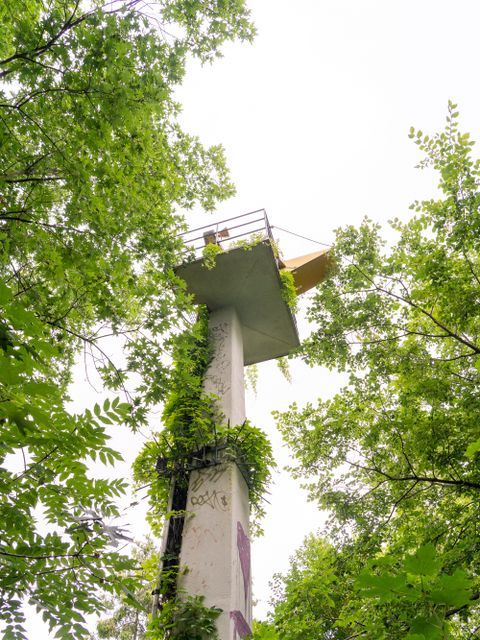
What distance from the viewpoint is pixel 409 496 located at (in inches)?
219

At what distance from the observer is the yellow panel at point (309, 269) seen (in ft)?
34.7

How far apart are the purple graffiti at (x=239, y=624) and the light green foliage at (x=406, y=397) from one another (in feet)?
4.39

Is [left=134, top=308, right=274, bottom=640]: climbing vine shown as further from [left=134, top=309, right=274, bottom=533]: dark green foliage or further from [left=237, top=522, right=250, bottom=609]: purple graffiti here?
[left=237, top=522, right=250, bottom=609]: purple graffiti

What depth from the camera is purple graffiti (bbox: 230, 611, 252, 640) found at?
504 centimetres

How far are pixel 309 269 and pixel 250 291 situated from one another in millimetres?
1950

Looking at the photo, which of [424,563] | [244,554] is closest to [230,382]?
[244,554]

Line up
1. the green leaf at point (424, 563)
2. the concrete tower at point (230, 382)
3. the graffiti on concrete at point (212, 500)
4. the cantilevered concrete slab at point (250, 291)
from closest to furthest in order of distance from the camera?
the green leaf at point (424, 563), the concrete tower at point (230, 382), the graffiti on concrete at point (212, 500), the cantilevered concrete slab at point (250, 291)

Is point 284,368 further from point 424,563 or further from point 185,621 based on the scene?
point 424,563

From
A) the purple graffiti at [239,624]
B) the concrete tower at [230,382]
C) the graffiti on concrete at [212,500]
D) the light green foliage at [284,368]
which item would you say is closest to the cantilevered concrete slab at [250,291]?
the concrete tower at [230,382]

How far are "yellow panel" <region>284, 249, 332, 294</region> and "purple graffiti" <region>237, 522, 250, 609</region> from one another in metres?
5.94

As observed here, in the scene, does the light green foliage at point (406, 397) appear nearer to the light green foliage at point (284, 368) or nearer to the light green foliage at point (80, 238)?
the light green foliage at point (80, 238)

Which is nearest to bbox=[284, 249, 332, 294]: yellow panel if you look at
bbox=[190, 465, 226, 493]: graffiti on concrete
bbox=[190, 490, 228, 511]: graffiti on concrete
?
bbox=[190, 465, 226, 493]: graffiti on concrete

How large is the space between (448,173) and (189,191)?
3640 mm

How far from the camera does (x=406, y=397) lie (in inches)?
224
